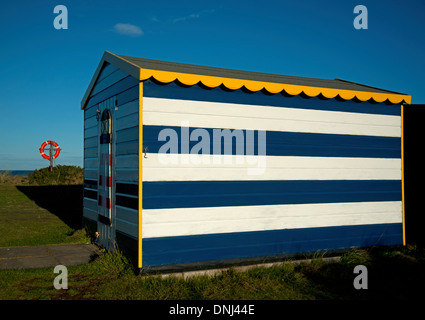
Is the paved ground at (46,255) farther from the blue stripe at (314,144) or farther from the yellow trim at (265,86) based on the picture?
the yellow trim at (265,86)

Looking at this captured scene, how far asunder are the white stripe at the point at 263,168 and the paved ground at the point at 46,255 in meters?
2.35

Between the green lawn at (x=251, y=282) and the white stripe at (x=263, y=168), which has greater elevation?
the white stripe at (x=263, y=168)

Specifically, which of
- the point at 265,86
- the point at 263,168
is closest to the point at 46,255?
the point at 263,168

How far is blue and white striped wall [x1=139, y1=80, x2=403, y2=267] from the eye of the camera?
18.3 ft

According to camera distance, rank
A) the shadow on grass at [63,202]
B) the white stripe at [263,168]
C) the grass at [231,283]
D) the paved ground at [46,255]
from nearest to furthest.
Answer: the grass at [231,283]
the white stripe at [263,168]
the paved ground at [46,255]
the shadow on grass at [63,202]

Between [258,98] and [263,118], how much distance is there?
325mm

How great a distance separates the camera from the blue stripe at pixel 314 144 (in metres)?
5.59

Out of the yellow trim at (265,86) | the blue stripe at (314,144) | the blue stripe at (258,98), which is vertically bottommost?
the blue stripe at (314,144)

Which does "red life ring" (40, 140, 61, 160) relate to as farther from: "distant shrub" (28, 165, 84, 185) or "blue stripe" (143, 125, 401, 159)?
"blue stripe" (143, 125, 401, 159)

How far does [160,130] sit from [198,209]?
1.27 metres

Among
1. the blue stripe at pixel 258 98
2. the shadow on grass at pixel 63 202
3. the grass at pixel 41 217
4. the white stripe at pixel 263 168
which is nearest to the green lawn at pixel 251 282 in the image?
the white stripe at pixel 263 168

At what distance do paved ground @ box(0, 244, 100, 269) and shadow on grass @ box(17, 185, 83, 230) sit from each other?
8.60ft

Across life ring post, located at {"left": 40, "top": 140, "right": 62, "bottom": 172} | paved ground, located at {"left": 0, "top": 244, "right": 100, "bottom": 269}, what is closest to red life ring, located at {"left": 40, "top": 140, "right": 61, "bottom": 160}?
life ring post, located at {"left": 40, "top": 140, "right": 62, "bottom": 172}

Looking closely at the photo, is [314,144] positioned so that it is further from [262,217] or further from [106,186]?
[106,186]
